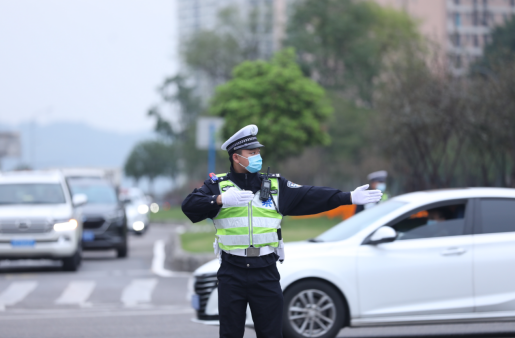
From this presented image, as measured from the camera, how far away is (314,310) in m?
8.31

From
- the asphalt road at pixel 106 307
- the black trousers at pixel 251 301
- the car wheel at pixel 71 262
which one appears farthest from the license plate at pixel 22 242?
the black trousers at pixel 251 301

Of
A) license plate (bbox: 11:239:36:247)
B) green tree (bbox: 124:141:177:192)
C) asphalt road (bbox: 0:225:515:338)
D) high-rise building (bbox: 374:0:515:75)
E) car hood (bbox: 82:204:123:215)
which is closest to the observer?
asphalt road (bbox: 0:225:515:338)

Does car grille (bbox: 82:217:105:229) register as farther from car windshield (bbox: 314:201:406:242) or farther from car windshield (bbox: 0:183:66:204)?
car windshield (bbox: 314:201:406:242)

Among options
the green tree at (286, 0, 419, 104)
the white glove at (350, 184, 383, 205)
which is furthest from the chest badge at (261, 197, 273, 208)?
the green tree at (286, 0, 419, 104)

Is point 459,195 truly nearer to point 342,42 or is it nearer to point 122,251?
point 122,251

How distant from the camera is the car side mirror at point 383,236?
27.1 ft

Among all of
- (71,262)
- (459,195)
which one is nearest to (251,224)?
(459,195)

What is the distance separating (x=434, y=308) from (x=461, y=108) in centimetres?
1219

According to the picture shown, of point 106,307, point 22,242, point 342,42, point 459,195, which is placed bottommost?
point 106,307

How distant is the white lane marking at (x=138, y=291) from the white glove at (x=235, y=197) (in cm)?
728

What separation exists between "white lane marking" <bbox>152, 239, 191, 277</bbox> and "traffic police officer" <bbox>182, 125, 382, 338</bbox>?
11.1 meters

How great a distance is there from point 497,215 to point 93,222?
518 inches

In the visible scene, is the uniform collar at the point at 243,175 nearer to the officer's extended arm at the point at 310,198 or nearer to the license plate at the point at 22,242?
the officer's extended arm at the point at 310,198

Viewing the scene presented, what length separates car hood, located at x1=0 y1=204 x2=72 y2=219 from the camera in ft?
52.7
